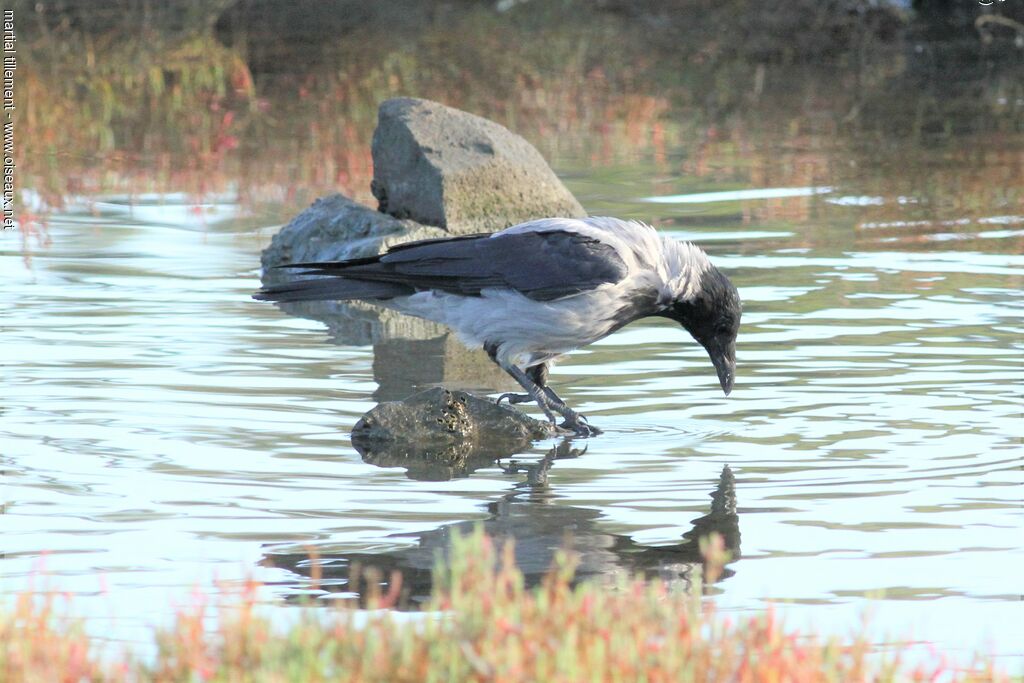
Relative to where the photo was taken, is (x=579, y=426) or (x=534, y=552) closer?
(x=534, y=552)

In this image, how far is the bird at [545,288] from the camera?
801 cm

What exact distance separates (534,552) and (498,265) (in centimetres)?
214

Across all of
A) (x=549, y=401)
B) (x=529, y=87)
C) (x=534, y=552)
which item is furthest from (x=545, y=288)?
(x=529, y=87)

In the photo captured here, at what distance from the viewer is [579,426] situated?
8.17m

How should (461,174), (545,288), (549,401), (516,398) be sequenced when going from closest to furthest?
1. (545,288)
2. (549,401)
3. (516,398)
4. (461,174)

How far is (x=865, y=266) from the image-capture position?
1196cm

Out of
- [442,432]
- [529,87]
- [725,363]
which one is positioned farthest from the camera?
[529,87]

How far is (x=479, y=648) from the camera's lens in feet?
14.8

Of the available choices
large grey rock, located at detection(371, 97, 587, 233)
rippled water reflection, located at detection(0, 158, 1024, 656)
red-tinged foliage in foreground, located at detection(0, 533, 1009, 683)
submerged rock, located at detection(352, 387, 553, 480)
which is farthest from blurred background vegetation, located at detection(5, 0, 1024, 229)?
red-tinged foliage in foreground, located at detection(0, 533, 1009, 683)

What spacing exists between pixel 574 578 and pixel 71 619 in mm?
1810

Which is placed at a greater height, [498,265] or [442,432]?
[498,265]

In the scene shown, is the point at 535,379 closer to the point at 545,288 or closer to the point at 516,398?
the point at 516,398

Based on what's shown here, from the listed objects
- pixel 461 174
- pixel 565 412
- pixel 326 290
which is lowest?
pixel 565 412

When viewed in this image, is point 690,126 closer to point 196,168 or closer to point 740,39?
point 196,168
